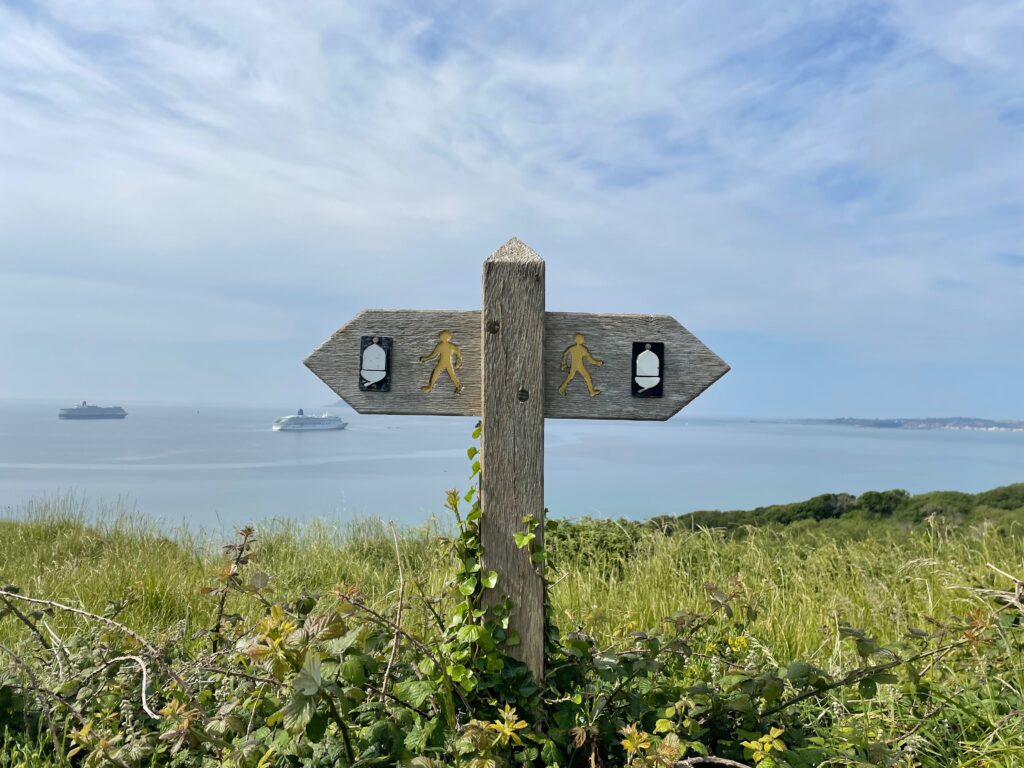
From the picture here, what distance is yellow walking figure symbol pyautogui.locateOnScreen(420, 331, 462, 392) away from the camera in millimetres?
2602

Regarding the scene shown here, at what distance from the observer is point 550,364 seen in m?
2.58

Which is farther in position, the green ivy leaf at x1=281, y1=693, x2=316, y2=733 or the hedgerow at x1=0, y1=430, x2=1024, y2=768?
the hedgerow at x1=0, y1=430, x2=1024, y2=768

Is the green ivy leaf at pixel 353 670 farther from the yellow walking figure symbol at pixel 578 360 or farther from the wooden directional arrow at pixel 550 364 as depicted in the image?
the yellow walking figure symbol at pixel 578 360

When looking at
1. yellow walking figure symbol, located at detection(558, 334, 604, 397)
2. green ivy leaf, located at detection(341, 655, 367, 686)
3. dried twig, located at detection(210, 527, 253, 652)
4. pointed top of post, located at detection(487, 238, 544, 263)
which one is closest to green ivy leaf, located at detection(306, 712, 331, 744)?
green ivy leaf, located at detection(341, 655, 367, 686)

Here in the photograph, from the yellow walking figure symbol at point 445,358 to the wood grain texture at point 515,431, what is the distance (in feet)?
0.46

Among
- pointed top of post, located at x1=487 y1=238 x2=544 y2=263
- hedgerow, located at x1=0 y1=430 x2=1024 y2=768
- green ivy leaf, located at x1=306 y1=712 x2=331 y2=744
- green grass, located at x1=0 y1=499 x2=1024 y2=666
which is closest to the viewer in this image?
green ivy leaf, located at x1=306 y1=712 x2=331 y2=744

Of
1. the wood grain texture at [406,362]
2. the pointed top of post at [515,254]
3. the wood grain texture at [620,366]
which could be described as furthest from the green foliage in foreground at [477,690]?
the pointed top of post at [515,254]

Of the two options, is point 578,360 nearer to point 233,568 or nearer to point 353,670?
point 353,670

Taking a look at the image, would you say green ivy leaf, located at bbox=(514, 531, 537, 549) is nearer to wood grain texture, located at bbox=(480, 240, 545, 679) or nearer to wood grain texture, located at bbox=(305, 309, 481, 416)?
wood grain texture, located at bbox=(480, 240, 545, 679)

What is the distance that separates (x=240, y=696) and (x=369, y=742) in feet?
1.93

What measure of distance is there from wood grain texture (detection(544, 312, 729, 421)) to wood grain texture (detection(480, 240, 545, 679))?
0.27 ft

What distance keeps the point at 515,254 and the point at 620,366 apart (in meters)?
0.56

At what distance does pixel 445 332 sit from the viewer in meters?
2.62

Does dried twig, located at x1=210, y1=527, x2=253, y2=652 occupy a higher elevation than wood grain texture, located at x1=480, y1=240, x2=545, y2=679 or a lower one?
lower
